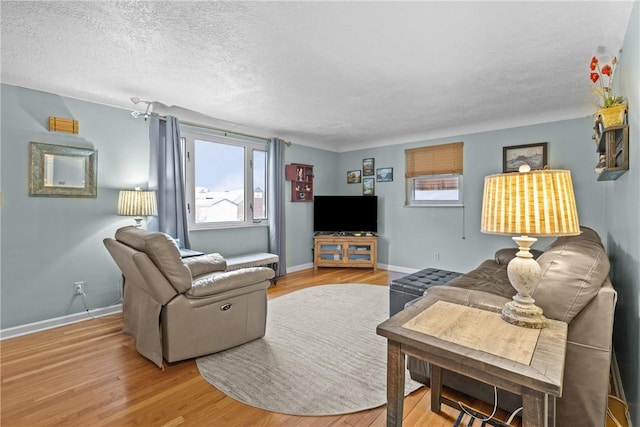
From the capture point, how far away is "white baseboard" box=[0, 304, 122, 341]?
2.82 meters

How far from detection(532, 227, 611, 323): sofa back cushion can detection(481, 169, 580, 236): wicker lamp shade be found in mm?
252

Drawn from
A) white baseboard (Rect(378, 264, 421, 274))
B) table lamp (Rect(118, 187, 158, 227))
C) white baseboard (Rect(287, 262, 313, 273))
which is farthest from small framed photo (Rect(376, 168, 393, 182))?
table lamp (Rect(118, 187, 158, 227))

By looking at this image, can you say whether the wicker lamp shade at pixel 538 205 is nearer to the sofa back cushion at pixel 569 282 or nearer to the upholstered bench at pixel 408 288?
the sofa back cushion at pixel 569 282

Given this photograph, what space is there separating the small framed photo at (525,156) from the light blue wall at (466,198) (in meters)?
0.06

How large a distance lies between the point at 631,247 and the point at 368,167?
170 inches

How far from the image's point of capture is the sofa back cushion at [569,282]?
137cm

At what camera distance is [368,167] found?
5.83 metres

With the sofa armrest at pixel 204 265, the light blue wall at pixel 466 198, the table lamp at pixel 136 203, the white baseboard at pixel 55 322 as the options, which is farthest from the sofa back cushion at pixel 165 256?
the light blue wall at pixel 466 198

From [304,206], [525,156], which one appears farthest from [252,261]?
[525,156]

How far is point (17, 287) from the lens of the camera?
2.87 m

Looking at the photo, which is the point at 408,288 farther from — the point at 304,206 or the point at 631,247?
the point at 304,206

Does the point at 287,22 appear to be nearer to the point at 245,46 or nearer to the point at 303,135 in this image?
the point at 245,46

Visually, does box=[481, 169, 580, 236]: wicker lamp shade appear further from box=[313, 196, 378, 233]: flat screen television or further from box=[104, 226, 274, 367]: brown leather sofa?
box=[313, 196, 378, 233]: flat screen television

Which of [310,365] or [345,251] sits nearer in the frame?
[310,365]
